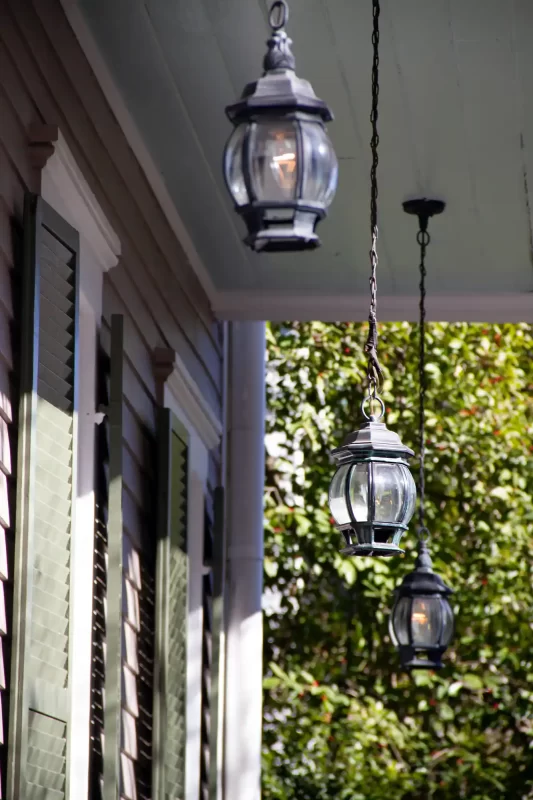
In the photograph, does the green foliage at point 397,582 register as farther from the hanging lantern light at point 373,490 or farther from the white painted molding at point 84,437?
the hanging lantern light at point 373,490

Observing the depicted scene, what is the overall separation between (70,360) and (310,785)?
6703 mm

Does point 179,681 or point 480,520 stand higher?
point 480,520

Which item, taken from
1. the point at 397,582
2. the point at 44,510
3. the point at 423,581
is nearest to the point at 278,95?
the point at 44,510

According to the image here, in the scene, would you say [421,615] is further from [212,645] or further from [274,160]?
[274,160]

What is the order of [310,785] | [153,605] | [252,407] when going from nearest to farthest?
[153,605] < [252,407] < [310,785]

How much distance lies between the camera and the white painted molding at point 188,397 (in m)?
4.92

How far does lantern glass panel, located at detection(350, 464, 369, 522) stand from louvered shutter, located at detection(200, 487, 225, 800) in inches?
111

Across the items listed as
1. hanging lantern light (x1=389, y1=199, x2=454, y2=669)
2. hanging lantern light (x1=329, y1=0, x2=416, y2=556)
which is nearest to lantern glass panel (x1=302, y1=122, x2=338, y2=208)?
hanging lantern light (x1=329, y1=0, x2=416, y2=556)

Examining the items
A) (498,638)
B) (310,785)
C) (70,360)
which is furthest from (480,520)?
(70,360)

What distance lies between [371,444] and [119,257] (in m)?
1.49

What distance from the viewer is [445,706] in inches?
384

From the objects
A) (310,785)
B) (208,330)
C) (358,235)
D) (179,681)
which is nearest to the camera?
(179,681)

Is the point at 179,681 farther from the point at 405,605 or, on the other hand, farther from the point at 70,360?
the point at 70,360

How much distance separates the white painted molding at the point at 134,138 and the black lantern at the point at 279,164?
138 cm
